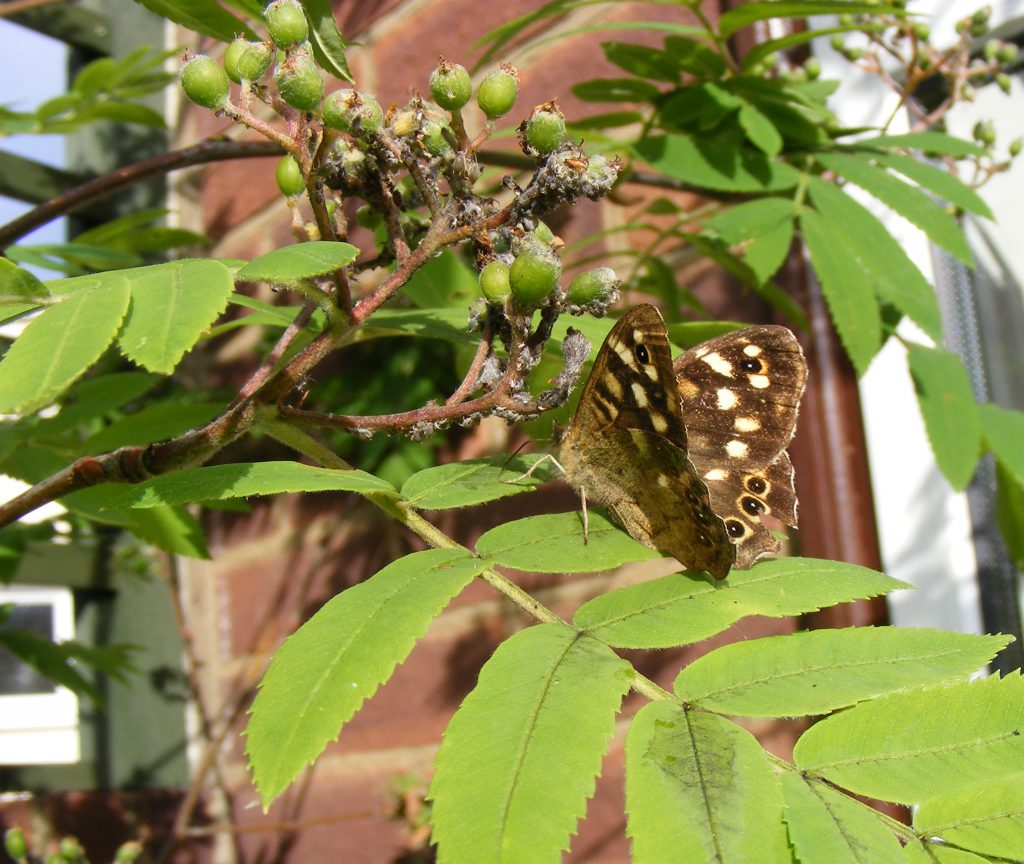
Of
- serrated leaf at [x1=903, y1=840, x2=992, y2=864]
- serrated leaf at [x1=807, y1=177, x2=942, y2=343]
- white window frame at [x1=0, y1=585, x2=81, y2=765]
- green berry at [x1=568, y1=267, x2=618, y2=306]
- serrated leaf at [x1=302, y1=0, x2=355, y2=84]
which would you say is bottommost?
white window frame at [x1=0, y1=585, x2=81, y2=765]

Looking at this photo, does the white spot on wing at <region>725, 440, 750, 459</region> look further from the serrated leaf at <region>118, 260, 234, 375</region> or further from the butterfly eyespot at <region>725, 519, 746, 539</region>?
the serrated leaf at <region>118, 260, 234, 375</region>

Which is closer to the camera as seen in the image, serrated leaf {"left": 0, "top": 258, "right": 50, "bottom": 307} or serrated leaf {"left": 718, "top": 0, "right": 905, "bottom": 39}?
serrated leaf {"left": 0, "top": 258, "right": 50, "bottom": 307}

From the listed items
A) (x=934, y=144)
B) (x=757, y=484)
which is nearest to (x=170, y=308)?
(x=757, y=484)

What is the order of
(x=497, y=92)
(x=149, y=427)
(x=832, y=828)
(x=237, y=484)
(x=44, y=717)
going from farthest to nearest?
(x=44, y=717), (x=149, y=427), (x=497, y=92), (x=237, y=484), (x=832, y=828)

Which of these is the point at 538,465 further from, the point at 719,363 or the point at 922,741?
the point at 922,741

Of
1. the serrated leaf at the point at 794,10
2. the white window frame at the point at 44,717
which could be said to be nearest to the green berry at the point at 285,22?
the serrated leaf at the point at 794,10

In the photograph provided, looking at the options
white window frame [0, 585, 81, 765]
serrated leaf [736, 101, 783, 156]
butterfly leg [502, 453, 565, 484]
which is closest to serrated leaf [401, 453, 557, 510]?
butterfly leg [502, 453, 565, 484]

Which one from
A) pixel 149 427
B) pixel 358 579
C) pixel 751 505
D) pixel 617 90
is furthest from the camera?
pixel 358 579
